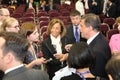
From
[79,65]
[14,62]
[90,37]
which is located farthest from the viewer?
[90,37]

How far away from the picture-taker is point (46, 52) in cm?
504

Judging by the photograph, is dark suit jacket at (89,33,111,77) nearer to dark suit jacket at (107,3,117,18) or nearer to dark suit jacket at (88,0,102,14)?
dark suit jacket at (107,3,117,18)

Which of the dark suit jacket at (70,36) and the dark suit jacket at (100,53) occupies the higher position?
the dark suit jacket at (100,53)

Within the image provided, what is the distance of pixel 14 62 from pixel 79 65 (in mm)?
538

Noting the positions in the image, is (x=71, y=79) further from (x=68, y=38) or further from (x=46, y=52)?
(x=68, y=38)

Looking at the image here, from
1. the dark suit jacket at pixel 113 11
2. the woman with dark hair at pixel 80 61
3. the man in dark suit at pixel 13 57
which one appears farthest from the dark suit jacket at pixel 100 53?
the dark suit jacket at pixel 113 11

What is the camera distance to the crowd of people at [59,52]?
6.94 ft

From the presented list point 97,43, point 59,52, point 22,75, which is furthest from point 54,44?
point 22,75

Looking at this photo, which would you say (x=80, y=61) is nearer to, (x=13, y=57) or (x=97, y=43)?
(x=13, y=57)

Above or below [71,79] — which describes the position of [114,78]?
above

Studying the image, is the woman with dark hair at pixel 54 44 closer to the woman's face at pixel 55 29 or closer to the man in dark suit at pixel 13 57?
the woman's face at pixel 55 29

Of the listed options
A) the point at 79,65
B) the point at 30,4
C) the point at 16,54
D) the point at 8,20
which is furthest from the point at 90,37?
the point at 30,4

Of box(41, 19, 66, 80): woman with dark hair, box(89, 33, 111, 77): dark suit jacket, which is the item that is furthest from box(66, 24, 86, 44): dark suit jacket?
box(89, 33, 111, 77): dark suit jacket

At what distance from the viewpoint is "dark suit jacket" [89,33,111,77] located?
3459 mm
